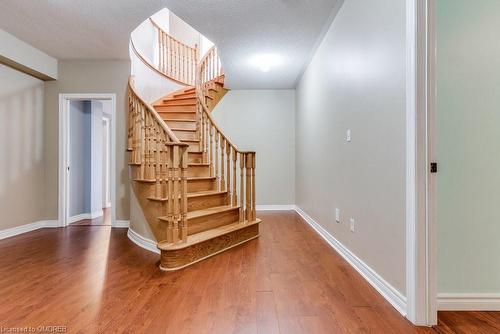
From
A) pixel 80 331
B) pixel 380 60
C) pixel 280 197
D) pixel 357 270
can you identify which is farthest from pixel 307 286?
pixel 280 197

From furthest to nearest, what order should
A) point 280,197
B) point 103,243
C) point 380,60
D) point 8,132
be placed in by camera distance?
point 280,197 → point 8,132 → point 103,243 → point 380,60

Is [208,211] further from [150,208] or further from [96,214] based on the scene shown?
[96,214]

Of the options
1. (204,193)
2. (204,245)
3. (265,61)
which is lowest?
(204,245)

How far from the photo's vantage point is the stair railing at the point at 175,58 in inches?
207

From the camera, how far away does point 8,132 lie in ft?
11.1

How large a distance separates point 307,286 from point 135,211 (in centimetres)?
214

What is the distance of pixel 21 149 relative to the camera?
3566 mm

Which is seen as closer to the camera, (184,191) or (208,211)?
(184,191)

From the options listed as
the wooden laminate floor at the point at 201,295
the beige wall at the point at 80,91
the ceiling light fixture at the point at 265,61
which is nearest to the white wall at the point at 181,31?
the beige wall at the point at 80,91

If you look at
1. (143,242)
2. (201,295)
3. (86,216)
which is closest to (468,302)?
(201,295)

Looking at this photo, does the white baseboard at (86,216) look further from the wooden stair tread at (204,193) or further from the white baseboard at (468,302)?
the white baseboard at (468,302)

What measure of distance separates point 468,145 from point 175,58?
17.4 ft

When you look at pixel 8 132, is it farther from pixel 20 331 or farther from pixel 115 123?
pixel 20 331

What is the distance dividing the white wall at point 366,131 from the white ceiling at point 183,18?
0.37m
